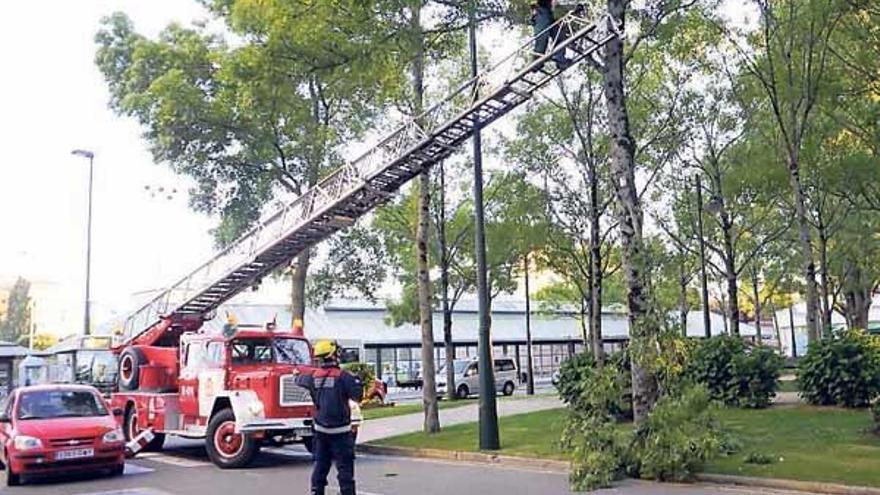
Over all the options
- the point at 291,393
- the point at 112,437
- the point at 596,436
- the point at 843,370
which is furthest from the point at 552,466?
the point at 843,370

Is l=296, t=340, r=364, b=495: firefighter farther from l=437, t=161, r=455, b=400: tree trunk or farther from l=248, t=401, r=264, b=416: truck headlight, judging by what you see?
l=437, t=161, r=455, b=400: tree trunk

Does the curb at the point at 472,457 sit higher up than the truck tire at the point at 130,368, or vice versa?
the truck tire at the point at 130,368

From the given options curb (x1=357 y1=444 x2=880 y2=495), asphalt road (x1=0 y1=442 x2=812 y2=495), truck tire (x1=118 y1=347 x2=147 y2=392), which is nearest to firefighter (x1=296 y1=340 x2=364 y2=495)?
asphalt road (x1=0 y1=442 x2=812 y2=495)

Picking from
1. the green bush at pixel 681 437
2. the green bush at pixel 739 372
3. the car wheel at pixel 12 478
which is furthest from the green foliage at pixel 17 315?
the green bush at pixel 681 437

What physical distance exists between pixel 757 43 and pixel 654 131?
16.3 ft

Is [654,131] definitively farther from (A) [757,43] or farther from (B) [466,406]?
(B) [466,406]

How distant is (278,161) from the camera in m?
24.3

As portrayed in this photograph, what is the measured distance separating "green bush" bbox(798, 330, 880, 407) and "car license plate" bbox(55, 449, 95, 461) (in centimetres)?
1378

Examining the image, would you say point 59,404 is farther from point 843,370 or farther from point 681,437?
point 843,370

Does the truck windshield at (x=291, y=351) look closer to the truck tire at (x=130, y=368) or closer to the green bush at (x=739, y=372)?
the truck tire at (x=130, y=368)

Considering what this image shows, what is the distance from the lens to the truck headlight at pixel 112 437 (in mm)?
13492

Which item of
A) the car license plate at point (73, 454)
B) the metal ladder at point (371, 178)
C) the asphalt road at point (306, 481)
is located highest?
the metal ladder at point (371, 178)

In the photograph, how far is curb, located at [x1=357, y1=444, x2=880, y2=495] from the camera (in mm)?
10250

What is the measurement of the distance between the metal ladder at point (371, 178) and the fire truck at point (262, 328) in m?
0.02
